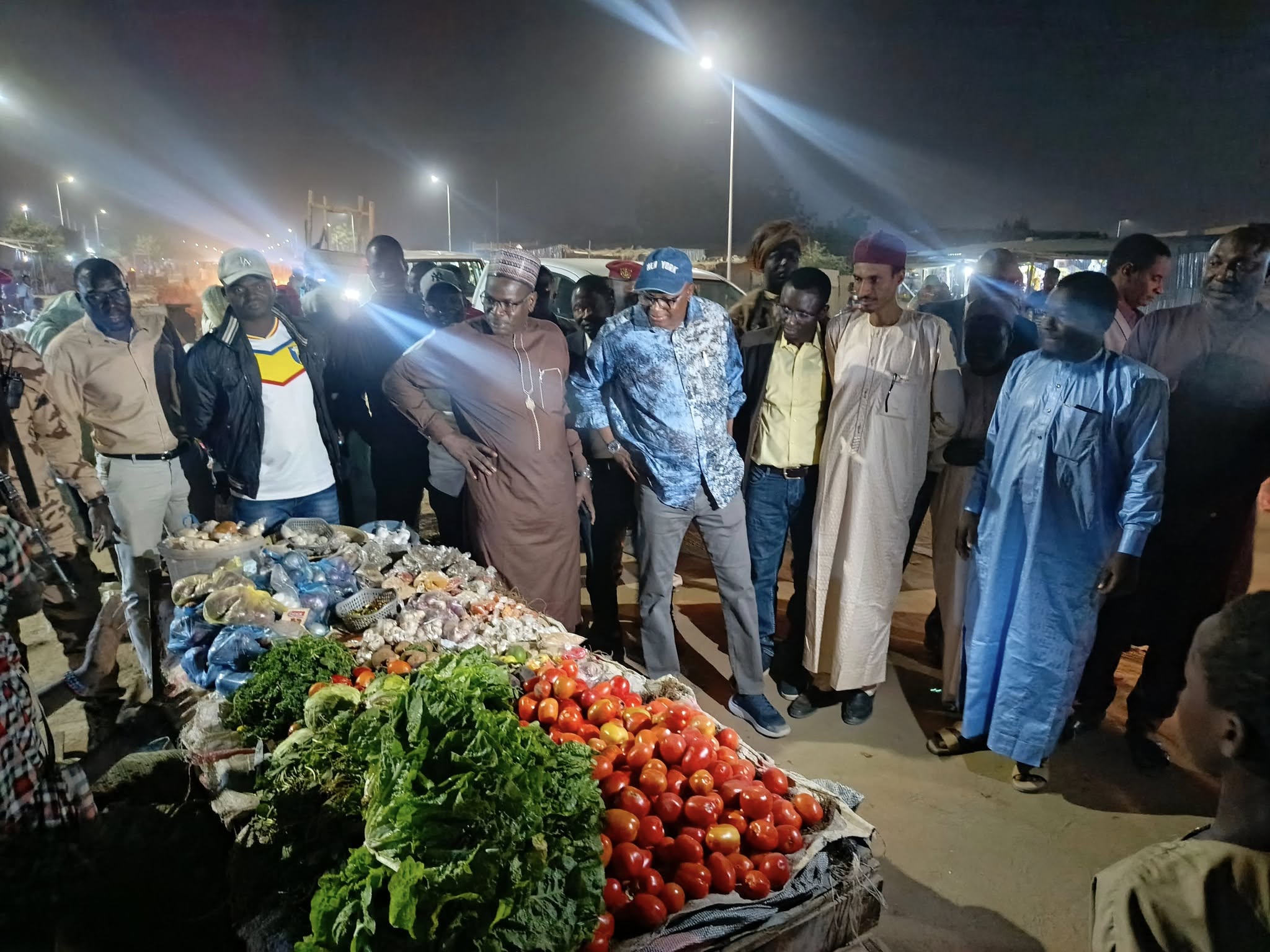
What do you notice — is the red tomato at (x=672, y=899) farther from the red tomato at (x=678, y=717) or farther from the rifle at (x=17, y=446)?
the rifle at (x=17, y=446)

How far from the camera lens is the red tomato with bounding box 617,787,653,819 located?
218 centimetres

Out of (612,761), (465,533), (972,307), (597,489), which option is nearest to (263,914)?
(612,761)

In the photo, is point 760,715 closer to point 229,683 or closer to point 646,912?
point 646,912

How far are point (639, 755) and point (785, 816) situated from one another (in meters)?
0.48

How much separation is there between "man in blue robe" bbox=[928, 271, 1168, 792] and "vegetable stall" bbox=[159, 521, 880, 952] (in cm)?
127

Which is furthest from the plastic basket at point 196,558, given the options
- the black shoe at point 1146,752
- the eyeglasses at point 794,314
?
the black shoe at point 1146,752

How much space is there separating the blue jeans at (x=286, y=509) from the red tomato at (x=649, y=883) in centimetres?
293

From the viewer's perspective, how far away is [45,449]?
387cm

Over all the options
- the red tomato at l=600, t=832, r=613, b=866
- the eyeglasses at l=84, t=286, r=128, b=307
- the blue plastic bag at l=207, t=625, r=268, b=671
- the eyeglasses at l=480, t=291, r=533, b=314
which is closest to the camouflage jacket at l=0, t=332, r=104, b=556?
the eyeglasses at l=84, t=286, r=128, b=307

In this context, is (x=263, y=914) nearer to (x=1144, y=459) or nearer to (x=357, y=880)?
(x=357, y=880)

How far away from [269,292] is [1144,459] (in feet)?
13.9

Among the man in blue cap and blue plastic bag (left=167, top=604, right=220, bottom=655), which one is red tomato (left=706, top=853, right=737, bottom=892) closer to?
the man in blue cap

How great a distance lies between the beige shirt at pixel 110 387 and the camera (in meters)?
4.03

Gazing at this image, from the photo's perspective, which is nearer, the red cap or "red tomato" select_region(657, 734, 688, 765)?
"red tomato" select_region(657, 734, 688, 765)
